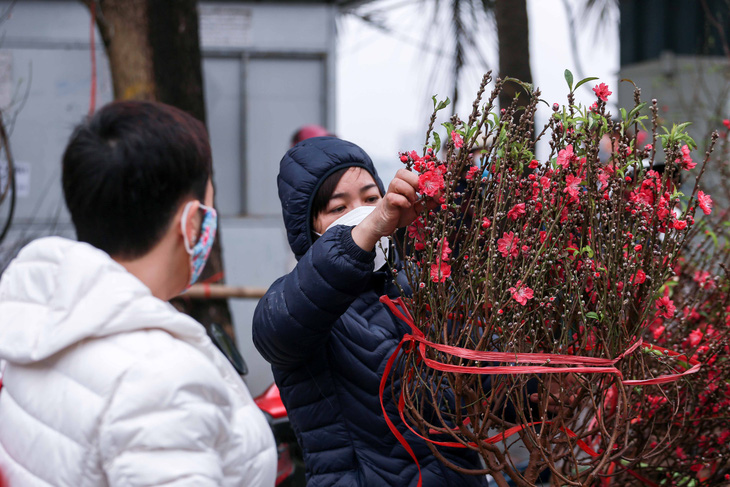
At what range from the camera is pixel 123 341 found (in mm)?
1206

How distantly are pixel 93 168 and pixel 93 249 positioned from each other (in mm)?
158

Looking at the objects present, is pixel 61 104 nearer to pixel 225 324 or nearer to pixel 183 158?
pixel 225 324

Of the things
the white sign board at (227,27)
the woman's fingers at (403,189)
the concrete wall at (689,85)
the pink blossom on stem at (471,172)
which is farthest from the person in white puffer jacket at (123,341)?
the white sign board at (227,27)

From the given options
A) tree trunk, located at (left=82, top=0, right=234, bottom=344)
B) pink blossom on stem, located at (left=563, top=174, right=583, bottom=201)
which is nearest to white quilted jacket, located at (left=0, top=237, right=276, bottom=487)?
pink blossom on stem, located at (left=563, top=174, right=583, bottom=201)

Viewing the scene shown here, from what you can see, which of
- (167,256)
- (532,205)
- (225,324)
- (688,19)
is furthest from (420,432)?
(688,19)

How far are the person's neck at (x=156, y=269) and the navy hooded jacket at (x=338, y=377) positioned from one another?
301 mm

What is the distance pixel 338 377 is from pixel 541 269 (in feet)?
1.91

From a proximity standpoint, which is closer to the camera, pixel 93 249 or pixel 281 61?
pixel 93 249

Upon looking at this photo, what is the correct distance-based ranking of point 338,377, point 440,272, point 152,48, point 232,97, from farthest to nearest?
point 232,97, point 152,48, point 338,377, point 440,272

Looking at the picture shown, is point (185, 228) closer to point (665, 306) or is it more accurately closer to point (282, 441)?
point (665, 306)

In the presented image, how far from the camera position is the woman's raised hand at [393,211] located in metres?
1.46

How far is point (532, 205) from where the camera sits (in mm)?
1475

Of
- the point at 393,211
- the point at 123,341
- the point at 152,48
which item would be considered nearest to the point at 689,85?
the point at 152,48

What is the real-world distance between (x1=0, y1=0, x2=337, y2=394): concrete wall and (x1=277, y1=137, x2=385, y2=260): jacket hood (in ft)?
15.7
